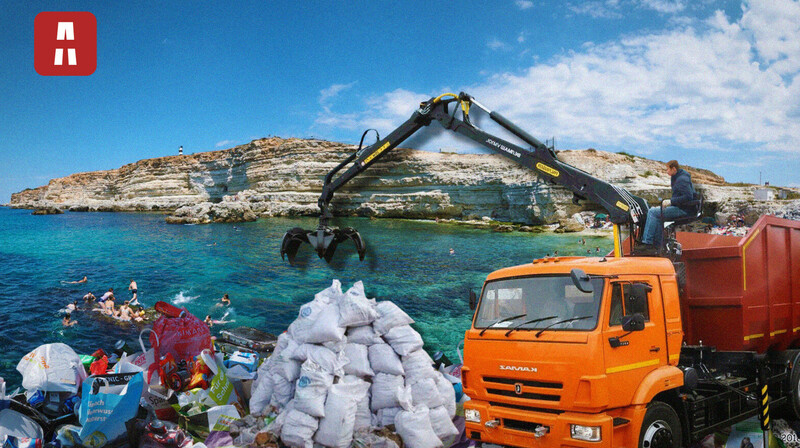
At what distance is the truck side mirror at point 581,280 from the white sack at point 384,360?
8.62ft

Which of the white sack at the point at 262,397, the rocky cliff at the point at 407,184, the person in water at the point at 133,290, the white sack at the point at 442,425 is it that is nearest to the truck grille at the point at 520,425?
the white sack at the point at 442,425

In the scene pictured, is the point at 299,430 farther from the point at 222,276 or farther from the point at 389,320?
the point at 222,276

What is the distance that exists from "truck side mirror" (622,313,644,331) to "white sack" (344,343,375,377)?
295cm

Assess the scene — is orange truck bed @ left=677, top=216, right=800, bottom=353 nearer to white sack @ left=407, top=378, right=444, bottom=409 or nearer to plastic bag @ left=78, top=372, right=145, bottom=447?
white sack @ left=407, top=378, right=444, bottom=409

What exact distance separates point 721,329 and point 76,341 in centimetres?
1415

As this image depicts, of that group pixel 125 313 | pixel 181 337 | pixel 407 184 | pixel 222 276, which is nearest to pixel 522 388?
pixel 181 337

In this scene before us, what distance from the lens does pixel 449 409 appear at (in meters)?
5.87

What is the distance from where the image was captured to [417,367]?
5.75 metres

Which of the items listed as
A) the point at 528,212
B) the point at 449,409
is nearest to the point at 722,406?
the point at 449,409

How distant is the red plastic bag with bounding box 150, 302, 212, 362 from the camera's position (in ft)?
22.9

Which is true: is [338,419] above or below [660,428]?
below

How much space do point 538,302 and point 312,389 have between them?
271cm

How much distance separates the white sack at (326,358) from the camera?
548 cm

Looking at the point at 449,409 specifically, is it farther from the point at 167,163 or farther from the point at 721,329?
the point at 167,163
